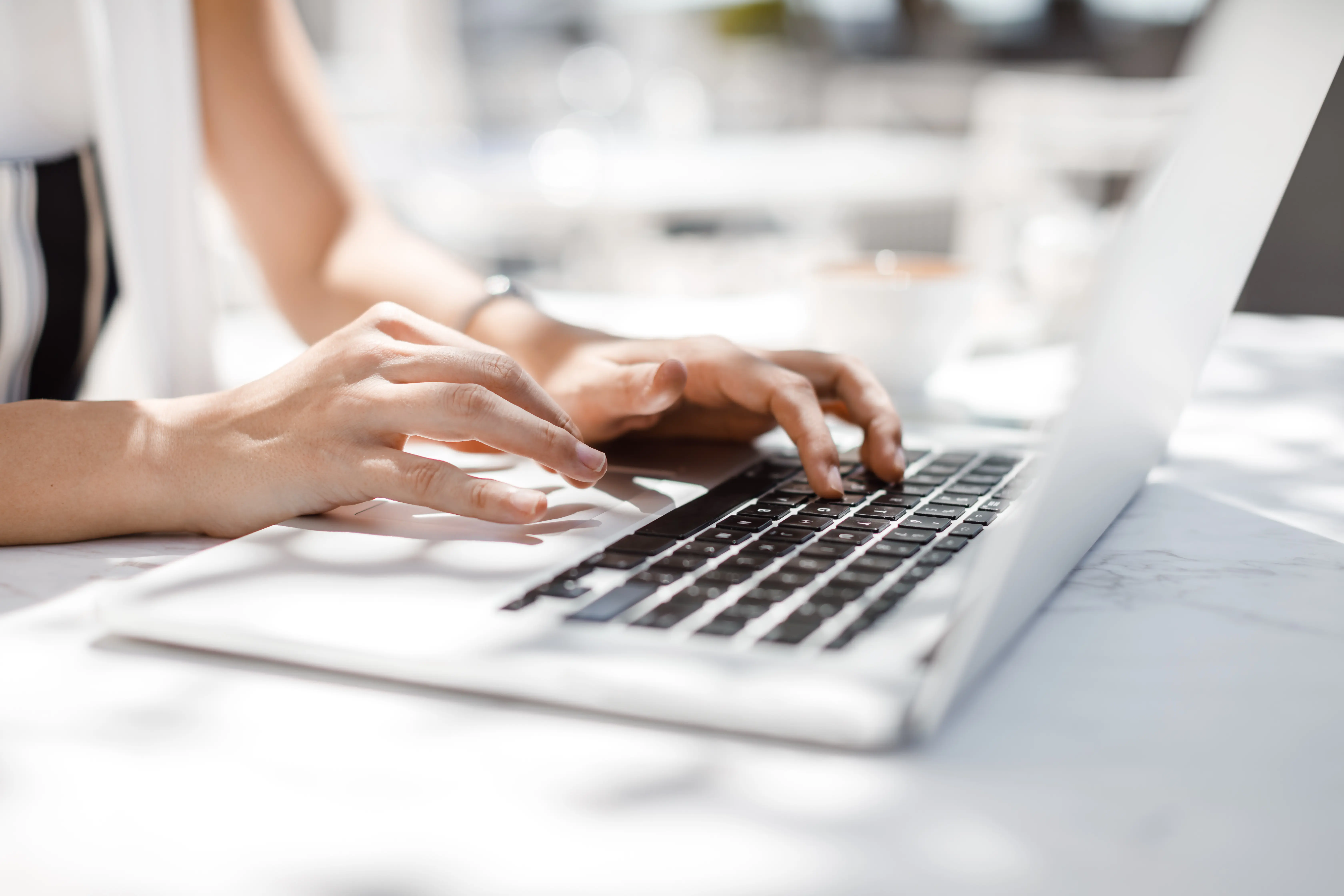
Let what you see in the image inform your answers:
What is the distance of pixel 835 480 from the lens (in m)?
0.61

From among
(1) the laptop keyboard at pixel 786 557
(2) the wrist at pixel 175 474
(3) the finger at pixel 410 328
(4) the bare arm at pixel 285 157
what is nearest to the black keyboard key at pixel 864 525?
(1) the laptop keyboard at pixel 786 557

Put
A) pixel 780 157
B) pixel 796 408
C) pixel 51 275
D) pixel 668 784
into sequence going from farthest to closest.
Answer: pixel 780 157 → pixel 51 275 → pixel 796 408 → pixel 668 784

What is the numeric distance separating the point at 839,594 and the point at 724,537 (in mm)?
97

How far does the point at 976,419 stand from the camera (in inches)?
34.4

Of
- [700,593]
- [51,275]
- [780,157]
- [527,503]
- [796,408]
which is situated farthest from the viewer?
[780,157]

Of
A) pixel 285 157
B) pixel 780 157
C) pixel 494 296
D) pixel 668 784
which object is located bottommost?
pixel 668 784

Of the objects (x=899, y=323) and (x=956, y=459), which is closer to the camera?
(x=956, y=459)

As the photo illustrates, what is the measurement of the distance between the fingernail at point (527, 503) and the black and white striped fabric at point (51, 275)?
1.66ft

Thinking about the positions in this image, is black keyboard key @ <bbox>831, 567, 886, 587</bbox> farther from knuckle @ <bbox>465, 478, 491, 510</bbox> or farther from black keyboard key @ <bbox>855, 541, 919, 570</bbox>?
knuckle @ <bbox>465, 478, 491, 510</bbox>

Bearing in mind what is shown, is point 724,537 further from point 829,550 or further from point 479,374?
point 479,374

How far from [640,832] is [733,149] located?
3901mm

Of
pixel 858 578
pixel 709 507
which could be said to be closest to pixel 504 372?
pixel 709 507

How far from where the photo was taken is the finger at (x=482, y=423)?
0.56 metres

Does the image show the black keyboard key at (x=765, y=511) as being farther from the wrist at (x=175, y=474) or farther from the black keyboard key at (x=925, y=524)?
the wrist at (x=175, y=474)
